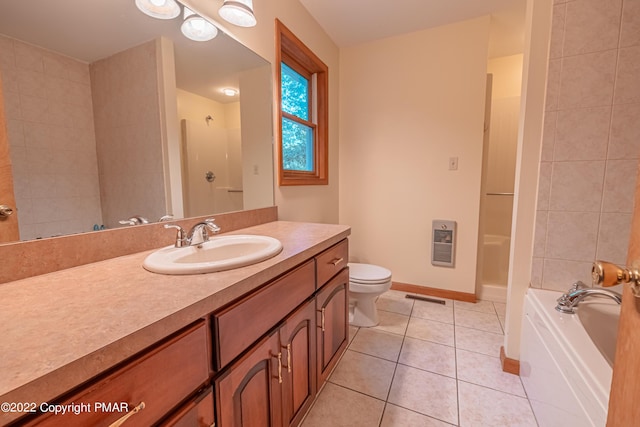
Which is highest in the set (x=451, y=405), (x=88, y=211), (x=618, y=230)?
(x=88, y=211)

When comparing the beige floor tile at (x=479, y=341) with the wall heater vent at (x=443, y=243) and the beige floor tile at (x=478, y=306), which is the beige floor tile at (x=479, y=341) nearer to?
the beige floor tile at (x=478, y=306)

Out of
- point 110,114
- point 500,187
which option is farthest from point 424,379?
point 500,187

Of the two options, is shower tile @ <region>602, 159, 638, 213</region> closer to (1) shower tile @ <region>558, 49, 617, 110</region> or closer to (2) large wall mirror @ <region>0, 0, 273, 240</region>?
(1) shower tile @ <region>558, 49, 617, 110</region>

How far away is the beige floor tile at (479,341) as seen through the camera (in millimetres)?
1702

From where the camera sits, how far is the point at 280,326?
92cm

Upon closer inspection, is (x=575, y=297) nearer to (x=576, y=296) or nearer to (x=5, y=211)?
(x=576, y=296)

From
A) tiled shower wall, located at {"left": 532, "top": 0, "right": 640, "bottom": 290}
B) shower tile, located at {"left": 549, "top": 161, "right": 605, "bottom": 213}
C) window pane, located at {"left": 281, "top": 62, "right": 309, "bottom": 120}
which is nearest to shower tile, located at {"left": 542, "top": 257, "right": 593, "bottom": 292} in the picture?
tiled shower wall, located at {"left": 532, "top": 0, "right": 640, "bottom": 290}

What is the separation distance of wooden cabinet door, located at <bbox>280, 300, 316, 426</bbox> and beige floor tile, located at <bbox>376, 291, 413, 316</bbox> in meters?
1.21


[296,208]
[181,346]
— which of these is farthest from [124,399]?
[296,208]

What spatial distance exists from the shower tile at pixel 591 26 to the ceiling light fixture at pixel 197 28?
1657 mm

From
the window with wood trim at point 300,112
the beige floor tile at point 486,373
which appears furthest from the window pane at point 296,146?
the beige floor tile at point 486,373

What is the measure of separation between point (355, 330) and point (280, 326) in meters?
1.19

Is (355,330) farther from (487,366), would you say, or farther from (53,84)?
(53,84)

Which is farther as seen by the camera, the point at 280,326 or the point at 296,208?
the point at 296,208
